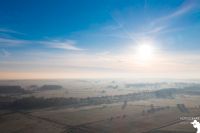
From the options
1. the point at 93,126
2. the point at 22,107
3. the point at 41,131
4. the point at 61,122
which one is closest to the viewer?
the point at 41,131

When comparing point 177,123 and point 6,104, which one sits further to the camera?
point 6,104

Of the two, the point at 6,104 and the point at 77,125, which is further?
the point at 6,104

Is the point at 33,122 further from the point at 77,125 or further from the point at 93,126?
the point at 93,126

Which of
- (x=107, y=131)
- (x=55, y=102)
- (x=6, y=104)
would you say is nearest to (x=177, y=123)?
(x=107, y=131)

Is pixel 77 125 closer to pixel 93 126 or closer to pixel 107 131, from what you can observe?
pixel 93 126

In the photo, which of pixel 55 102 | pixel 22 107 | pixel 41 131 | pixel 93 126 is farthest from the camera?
pixel 55 102

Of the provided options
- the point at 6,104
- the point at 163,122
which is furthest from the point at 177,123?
the point at 6,104

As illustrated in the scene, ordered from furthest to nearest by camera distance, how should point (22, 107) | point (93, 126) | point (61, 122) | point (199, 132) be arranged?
point (22, 107) < point (61, 122) < point (93, 126) < point (199, 132)

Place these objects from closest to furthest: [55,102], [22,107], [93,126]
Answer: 1. [93,126]
2. [22,107]
3. [55,102]
